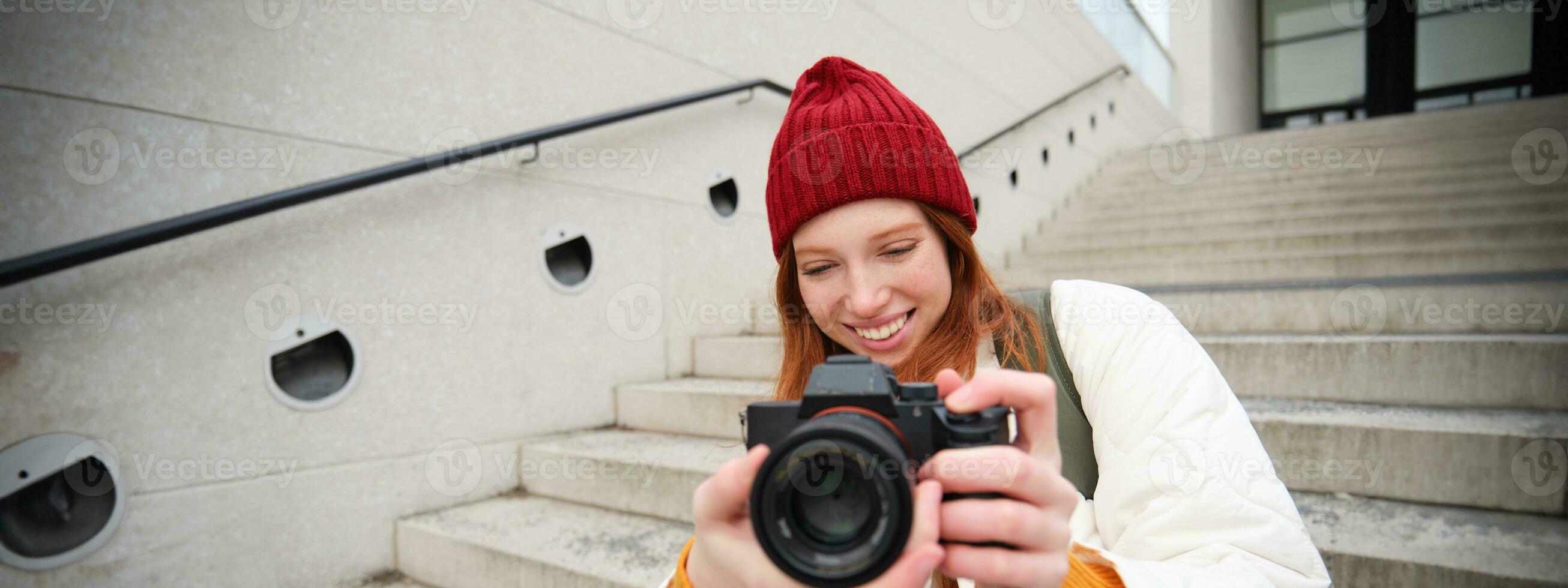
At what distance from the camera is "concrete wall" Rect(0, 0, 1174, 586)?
53.1 inches

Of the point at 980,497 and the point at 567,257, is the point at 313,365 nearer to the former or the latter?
the point at 567,257

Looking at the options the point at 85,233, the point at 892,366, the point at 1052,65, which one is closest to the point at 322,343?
the point at 85,233

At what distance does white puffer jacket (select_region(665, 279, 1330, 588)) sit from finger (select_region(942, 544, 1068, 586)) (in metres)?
0.18

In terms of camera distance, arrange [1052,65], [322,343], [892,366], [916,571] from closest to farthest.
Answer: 1. [916,571]
2. [892,366]
3. [322,343]
4. [1052,65]

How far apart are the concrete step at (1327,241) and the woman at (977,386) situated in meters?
2.38

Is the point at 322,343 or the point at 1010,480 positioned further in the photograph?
the point at 322,343

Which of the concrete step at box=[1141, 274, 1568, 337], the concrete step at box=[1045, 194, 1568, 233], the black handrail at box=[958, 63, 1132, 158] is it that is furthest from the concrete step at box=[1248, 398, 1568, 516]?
the black handrail at box=[958, 63, 1132, 158]

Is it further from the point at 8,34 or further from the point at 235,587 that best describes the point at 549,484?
the point at 8,34

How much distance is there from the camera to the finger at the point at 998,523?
21.8 inches

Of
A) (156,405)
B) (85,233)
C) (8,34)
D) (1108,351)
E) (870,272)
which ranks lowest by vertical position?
(156,405)

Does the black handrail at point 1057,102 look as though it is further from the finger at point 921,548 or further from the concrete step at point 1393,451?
the finger at point 921,548

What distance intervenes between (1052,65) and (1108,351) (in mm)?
4700

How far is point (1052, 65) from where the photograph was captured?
4.97 meters

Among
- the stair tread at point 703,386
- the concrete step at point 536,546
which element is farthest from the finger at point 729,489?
the stair tread at point 703,386
